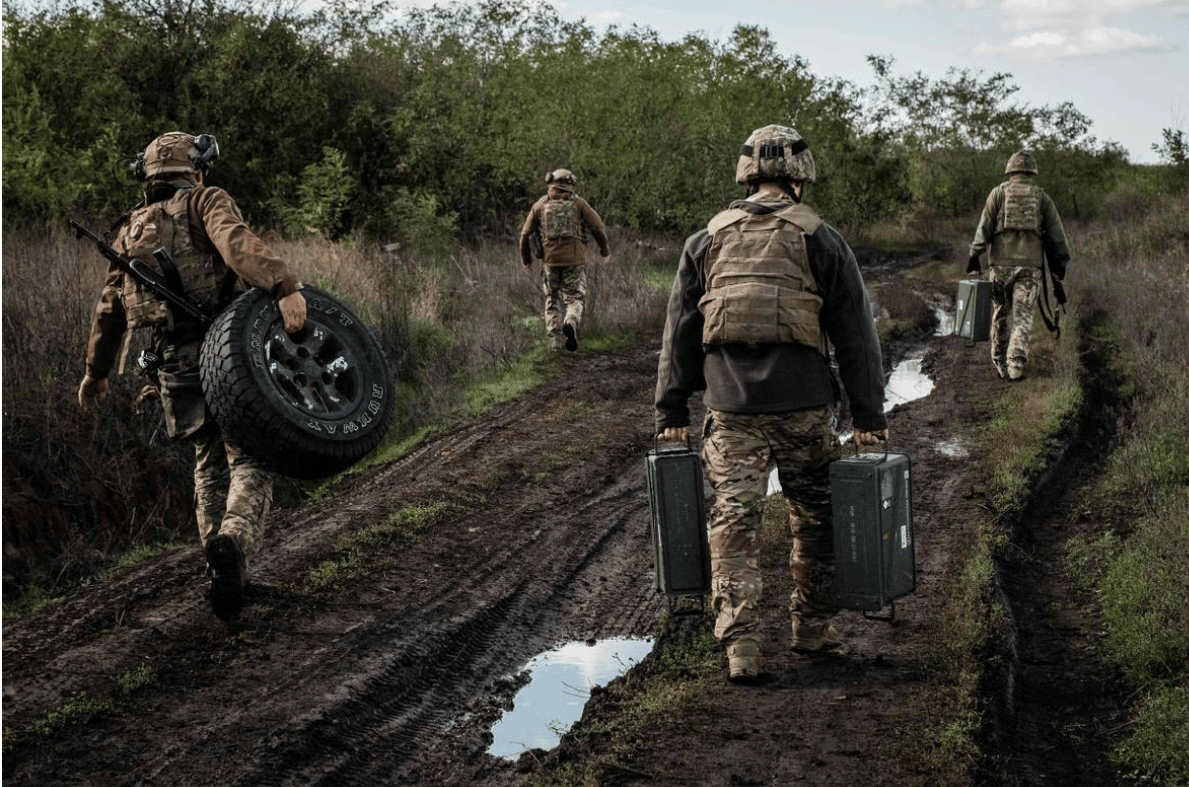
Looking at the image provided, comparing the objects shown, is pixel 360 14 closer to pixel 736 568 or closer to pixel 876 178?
pixel 876 178

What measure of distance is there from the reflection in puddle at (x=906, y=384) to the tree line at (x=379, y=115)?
746cm

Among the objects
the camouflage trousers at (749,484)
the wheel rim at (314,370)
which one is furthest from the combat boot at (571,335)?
the camouflage trousers at (749,484)

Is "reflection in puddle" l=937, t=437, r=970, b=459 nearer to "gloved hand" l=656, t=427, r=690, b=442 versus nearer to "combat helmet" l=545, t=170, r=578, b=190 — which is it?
"gloved hand" l=656, t=427, r=690, b=442

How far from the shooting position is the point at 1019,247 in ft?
36.4

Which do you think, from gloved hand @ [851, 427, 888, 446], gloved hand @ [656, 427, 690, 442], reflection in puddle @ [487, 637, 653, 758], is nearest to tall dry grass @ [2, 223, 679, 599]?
reflection in puddle @ [487, 637, 653, 758]

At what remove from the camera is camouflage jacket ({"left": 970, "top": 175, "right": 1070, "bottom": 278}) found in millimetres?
10992

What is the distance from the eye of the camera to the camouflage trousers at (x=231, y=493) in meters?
5.36

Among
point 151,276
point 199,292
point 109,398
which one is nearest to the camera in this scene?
point 151,276

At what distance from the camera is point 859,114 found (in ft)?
105

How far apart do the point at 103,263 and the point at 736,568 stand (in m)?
7.72

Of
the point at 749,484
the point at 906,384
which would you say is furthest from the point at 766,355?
the point at 906,384

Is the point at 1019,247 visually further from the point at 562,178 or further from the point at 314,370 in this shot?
the point at 314,370

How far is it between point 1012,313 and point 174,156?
26.4 feet

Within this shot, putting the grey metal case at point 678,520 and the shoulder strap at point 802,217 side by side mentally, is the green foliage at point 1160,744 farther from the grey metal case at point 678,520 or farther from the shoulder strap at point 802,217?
the shoulder strap at point 802,217
